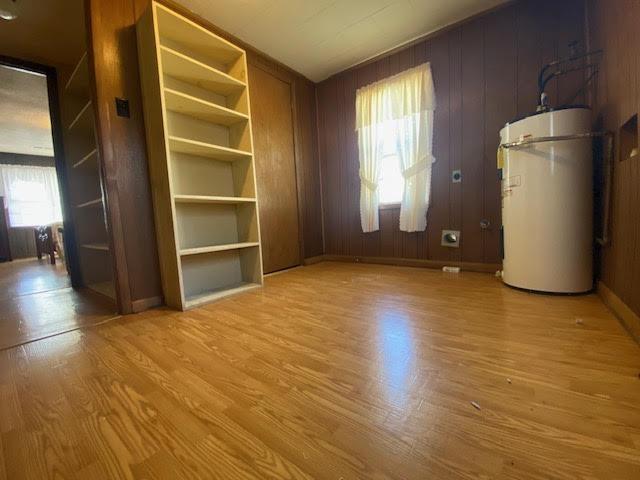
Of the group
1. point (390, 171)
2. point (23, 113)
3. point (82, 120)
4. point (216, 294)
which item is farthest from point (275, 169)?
point (23, 113)

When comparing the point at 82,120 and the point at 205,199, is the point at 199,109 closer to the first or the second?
the point at 205,199

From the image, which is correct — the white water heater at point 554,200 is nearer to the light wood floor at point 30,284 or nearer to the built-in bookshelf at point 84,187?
the built-in bookshelf at point 84,187

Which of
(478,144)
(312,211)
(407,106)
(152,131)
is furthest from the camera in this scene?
(312,211)

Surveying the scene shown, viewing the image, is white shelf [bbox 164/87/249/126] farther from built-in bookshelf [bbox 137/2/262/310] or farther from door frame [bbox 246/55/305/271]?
door frame [bbox 246/55/305/271]

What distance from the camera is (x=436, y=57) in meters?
2.44

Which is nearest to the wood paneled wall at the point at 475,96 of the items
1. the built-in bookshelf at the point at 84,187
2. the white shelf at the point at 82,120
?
the white shelf at the point at 82,120

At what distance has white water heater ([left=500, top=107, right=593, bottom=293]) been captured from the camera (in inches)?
59.2

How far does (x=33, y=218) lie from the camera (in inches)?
239

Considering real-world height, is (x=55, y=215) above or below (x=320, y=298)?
above

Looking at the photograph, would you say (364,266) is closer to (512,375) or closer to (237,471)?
(512,375)

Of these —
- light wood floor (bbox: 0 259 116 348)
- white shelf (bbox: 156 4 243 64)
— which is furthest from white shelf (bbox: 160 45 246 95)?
light wood floor (bbox: 0 259 116 348)

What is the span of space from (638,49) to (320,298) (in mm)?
1870

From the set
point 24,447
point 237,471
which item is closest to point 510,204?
point 237,471

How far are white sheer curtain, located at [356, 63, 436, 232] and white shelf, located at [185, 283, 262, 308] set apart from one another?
149 cm
